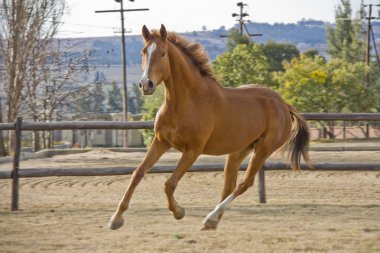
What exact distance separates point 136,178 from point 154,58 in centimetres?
119

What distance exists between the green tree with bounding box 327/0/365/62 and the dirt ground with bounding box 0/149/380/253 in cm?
4179

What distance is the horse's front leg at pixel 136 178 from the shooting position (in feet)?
21.3

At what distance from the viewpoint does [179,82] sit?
6.68 metres

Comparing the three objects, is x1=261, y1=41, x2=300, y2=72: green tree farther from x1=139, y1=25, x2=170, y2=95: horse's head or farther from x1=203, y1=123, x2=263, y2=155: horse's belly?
x1=139, y1=25, x2=170, y2=95: horse's head

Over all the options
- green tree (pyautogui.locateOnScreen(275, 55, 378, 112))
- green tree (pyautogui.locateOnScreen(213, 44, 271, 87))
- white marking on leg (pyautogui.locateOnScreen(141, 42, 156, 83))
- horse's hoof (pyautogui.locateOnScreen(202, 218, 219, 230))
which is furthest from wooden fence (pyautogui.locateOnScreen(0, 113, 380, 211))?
green tree (pyautogui.locateOnScreen(275, 55, 378, 112))

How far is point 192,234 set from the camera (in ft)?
22.6

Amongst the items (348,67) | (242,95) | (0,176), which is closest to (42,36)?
(348,67)

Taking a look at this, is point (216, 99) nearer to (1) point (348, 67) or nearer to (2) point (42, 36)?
(2) point (42, 36)

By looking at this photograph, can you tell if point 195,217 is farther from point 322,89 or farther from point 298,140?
point 322,89

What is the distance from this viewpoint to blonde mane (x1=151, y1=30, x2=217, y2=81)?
7016 millimetres

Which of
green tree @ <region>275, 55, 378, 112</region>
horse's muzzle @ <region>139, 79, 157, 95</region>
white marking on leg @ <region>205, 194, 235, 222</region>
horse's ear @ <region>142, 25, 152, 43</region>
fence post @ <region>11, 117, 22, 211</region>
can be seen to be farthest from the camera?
green tree @ <region>275, 55, 378, 112</region>

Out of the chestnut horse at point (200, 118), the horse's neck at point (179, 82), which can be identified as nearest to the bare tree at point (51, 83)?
the chestnut horse at point (200, 118)

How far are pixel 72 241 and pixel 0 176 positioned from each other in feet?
10.3

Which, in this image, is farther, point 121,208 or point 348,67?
point 348,67
